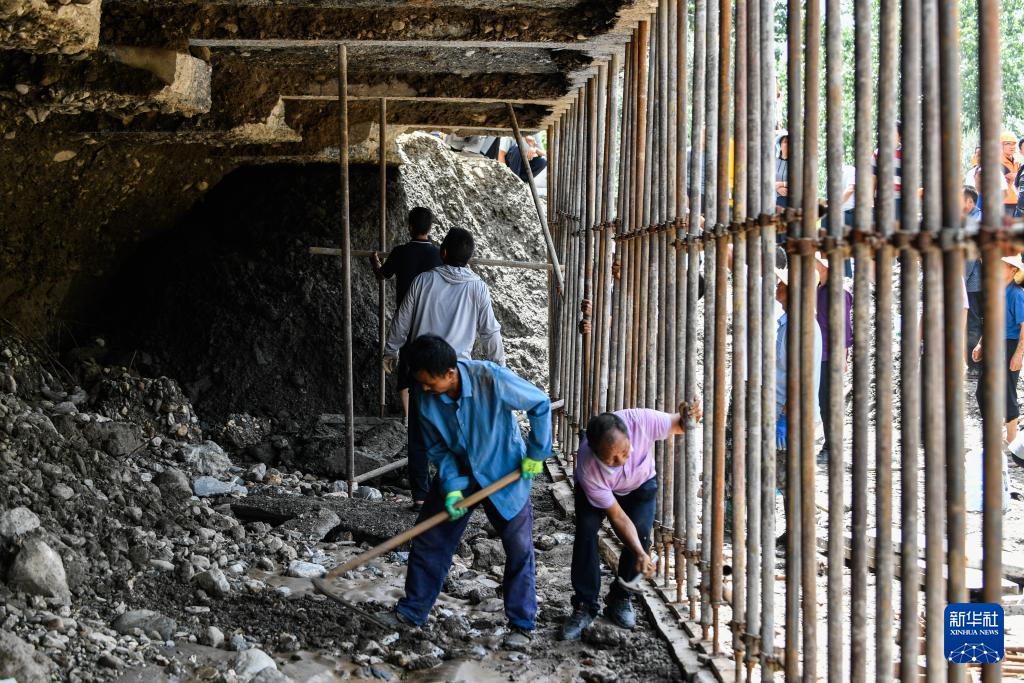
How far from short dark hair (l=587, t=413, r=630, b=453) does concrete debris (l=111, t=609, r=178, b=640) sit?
1.92 meters

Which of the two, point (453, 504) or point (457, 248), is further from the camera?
point (457, 248)

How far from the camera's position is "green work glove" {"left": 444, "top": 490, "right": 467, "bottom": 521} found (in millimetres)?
4527

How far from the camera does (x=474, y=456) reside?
455 centimetres

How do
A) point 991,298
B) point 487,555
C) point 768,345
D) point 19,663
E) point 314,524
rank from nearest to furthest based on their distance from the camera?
point 991,298, point 768,345, point 19,663, point 487,555, point 314,524

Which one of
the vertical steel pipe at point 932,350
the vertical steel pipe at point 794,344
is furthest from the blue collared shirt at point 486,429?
the vertical steel pipe at point 932,350

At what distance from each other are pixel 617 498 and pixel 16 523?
8.72 ft

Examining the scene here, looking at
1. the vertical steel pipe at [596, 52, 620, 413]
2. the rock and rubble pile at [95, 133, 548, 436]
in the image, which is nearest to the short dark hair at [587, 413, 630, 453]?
the vertical steel pipe at [596, 52, 620, 413]

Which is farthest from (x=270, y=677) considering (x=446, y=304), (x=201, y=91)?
(x=201, y=91)

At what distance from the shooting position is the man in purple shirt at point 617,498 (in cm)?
426

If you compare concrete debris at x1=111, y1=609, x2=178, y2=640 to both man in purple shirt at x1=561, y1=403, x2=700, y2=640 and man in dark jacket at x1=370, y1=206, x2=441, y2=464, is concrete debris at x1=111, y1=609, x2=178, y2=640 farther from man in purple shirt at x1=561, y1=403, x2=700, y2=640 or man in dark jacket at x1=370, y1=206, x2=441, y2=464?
man in dark jacket at x1=370, y1=206, x2=441, y2=464

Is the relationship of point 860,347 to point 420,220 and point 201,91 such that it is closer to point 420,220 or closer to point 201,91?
point 420,220

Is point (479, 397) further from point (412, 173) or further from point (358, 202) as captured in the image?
point (412, 173)

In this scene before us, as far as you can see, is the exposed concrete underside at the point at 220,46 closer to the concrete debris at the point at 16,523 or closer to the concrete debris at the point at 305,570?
the concrete debris at the point at 16,523

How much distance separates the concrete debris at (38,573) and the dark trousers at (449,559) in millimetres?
1427
